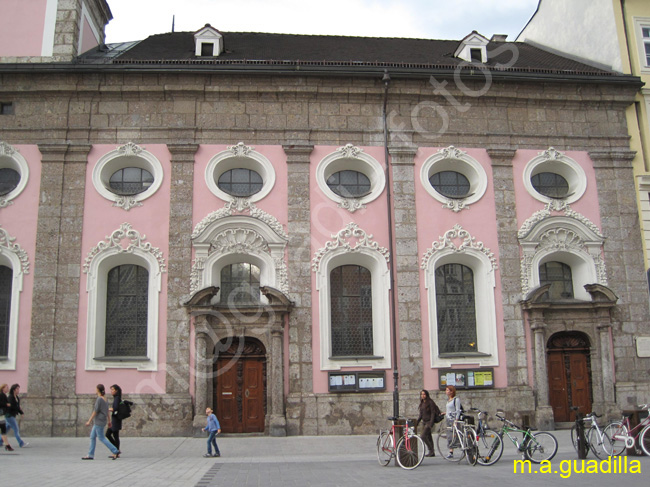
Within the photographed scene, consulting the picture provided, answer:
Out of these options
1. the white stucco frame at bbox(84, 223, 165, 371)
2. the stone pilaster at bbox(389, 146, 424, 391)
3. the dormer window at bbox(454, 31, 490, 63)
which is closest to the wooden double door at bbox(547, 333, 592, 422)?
the stone pilaster at bbox(389, 146, 424, 391)

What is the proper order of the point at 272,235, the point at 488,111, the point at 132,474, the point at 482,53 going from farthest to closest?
the point at 482,53 < the point at 488,111 < the point at 272,235 < the point at 132,474

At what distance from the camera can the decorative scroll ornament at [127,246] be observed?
691 inches

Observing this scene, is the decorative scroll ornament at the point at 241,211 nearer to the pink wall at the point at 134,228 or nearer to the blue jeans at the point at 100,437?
the pink wall at the point at 134,228

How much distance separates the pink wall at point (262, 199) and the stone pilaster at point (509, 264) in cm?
645

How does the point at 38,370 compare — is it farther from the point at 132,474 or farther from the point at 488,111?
the point at 488,111

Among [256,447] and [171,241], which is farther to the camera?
[171,241]

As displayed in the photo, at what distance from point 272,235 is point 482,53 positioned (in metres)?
10.0

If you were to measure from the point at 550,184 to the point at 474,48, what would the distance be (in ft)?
18.1

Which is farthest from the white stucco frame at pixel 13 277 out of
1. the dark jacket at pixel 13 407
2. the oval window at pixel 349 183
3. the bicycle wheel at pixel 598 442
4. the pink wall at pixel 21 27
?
the bicycle wheel at pixel 598 442

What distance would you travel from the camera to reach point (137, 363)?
17016 mm

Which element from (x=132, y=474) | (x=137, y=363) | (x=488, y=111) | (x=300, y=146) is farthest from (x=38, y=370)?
(x=488, y=111)

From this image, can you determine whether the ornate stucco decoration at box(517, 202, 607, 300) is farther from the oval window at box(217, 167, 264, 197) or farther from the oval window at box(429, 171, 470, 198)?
the oval window at box(217, 167, 264, 197)

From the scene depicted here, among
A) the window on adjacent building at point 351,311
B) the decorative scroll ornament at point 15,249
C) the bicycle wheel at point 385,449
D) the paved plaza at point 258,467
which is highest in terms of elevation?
the decorative scroll ornament at point 15,249

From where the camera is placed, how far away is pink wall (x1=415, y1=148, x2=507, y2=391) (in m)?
18.1
